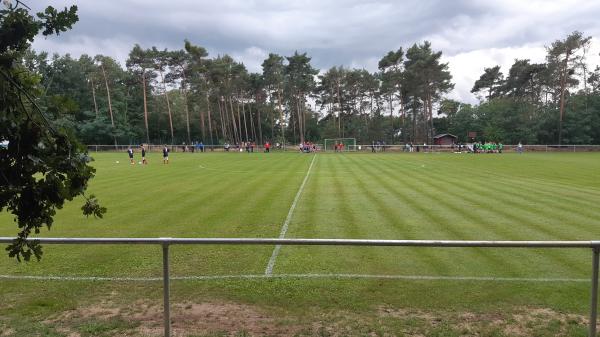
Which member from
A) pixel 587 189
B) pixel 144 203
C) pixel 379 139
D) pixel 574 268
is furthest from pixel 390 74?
pixel 574 268

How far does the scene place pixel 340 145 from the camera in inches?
2638

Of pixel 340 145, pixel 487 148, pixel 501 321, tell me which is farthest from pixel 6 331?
pixel 340 145

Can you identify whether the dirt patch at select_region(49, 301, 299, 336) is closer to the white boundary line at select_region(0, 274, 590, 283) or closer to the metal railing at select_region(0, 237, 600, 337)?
the white boundary line at select_region(0, 274, 590, 283)

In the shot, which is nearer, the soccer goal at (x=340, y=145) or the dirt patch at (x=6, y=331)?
the dirt patch at (x=6, y=331)

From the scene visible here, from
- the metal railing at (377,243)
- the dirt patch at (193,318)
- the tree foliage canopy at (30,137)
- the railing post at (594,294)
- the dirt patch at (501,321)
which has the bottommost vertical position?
the dirt patch at (501,321)

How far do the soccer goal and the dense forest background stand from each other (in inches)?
432

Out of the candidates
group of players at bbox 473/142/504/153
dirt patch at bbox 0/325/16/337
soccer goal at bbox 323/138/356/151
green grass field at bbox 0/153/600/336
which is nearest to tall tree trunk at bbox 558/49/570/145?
group of players at bbox 473/142/504/153

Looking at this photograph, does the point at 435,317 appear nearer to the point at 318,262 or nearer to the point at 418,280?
the point at 418,280

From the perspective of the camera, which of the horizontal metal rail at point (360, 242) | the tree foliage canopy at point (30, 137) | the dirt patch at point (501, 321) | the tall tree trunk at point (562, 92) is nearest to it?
the tree foliage canopy at point (30, 137)

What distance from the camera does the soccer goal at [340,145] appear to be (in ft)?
220

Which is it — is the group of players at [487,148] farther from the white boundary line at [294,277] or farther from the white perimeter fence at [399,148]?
the white boundary line at [294,277]

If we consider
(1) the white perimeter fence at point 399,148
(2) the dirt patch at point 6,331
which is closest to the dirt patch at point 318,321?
(2) the dirt patch at point 6,331

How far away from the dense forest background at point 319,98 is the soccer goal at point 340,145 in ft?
36.0

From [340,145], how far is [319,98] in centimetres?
3005
